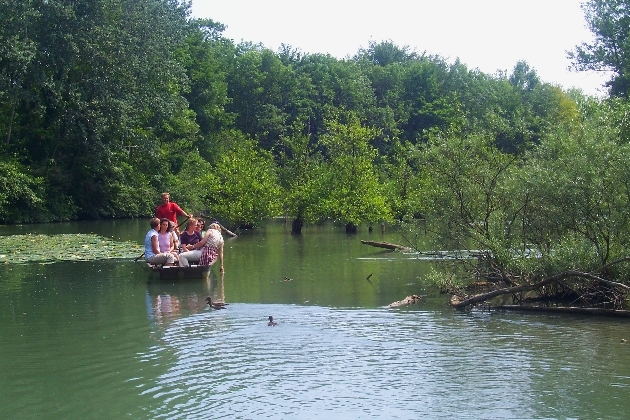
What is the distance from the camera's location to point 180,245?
21609 millimetres

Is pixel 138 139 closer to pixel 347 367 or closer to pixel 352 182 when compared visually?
pixel 352 182

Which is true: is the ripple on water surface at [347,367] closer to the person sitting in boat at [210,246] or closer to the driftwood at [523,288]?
the driftwood at [523,288]

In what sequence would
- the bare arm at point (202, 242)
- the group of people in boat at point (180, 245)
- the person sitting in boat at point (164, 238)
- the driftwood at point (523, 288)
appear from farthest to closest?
1. the bare arm at point (202, 242)
2. the person sitting in boat at point (164, 238)
3. the group of people in boat at point (180, 245)
4. the driftwood at point (523, 288)

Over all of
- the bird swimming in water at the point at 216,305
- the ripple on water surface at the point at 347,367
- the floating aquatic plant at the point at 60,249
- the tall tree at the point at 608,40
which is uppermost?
the tall tree at the point at 608,40

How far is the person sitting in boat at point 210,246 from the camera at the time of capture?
67.3 feet

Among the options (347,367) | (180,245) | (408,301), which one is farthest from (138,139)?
(347,367)

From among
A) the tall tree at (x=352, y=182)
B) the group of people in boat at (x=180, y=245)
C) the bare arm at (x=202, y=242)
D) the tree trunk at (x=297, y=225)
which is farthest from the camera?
the tree trunk at (x=297, y=225)

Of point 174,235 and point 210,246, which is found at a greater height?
point 174,235

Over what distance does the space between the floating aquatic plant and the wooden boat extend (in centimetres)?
549

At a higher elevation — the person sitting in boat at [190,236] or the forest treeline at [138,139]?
the forest treeline at [138,139]

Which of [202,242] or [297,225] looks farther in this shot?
[297,225]

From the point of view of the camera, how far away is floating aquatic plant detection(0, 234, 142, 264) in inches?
959

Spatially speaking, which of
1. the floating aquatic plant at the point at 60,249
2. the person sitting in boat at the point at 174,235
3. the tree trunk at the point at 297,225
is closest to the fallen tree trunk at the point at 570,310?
the person sitting in boat at the point at 174,235

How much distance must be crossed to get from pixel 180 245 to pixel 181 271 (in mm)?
1616
